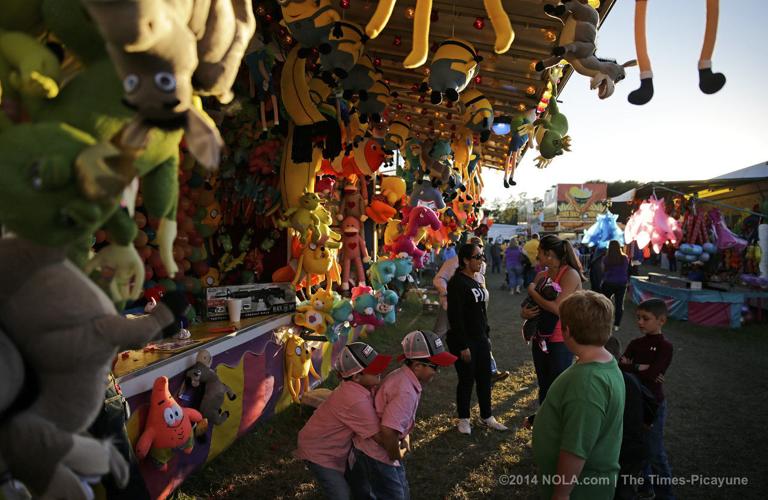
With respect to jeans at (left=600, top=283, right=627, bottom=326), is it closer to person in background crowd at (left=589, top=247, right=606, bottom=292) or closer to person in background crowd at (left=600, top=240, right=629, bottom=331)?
person in background crowd at (left=600, top=240, right=629, bottom=331)

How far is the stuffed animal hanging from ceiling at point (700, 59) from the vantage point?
1458 millimetres

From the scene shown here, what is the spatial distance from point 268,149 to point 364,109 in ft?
3.53

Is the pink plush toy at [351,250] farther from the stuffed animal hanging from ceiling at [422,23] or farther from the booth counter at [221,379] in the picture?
the stuffed animal hanging from ceiling at [422,23]

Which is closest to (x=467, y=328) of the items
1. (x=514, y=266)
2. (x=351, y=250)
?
(x=351, y=250)

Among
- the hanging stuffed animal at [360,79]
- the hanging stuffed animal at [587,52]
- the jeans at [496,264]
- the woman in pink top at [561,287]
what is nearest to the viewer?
the hanging stuffed animal at [587,52]

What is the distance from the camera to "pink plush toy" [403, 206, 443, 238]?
6027 mm

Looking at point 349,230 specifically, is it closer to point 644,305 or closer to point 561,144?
point 561,144

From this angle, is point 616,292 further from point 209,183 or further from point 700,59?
point 700,59

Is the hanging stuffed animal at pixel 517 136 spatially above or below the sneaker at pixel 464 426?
above

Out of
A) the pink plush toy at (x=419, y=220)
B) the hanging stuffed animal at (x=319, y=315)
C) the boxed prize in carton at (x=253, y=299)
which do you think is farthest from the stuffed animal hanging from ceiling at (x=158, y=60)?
the pink plush toy at (x=419, y=220)

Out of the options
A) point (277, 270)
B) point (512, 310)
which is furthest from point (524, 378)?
point (512, 310)

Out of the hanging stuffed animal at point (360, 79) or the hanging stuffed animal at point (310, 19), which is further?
the hanging stuffed animal at point (360, 79)

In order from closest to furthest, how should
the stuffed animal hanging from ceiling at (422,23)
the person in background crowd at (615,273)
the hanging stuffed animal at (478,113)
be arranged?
the stuffed animal hanging from ceiling at (422,23)
the hanging stuffed animal at (478,113)
the person in background crowd at (615,273)

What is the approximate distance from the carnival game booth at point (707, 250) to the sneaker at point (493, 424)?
6.02m
